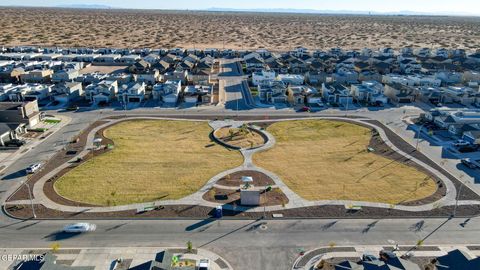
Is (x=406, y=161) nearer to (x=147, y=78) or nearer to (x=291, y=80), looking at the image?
(x=291, y=80)

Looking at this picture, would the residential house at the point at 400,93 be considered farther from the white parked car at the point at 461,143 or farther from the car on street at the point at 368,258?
the car on street at the point at 368,258

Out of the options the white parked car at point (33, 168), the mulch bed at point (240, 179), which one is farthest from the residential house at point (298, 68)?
the white parked car at point (33, 168)

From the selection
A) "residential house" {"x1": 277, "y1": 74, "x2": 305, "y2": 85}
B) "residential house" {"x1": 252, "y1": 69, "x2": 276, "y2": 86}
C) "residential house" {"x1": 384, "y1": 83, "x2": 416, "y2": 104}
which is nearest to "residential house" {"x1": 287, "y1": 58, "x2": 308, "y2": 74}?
"residential house" {"x1": 252, "y1": 69, "x2": 276, "y2": 86}

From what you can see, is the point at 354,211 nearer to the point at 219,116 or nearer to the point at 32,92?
the point at 219,116

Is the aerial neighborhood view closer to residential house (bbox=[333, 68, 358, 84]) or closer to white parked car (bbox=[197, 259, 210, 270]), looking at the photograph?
white parked car (bbox=[197, 259, 210, 270])

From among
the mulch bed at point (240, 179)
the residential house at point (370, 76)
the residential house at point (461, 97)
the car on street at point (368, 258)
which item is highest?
the residential house at point (370, 76)

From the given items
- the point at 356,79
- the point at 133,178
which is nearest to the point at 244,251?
the point at 133,178
